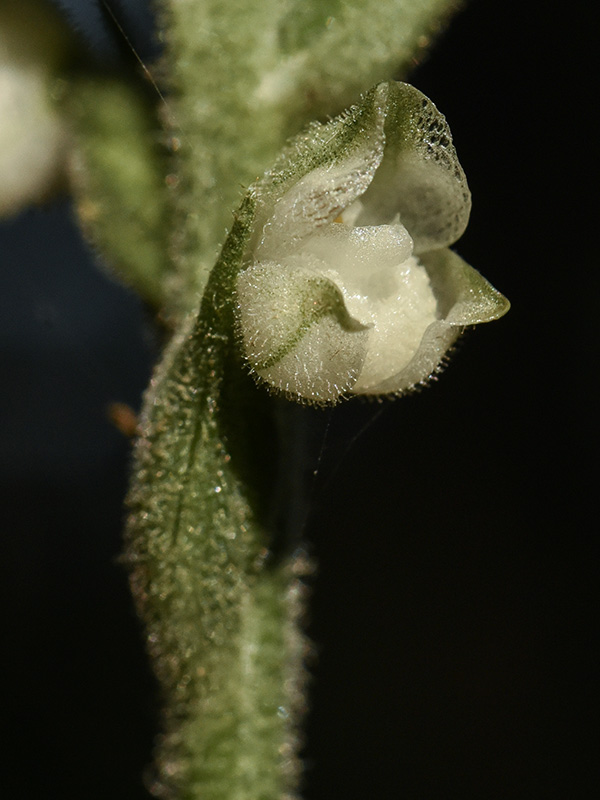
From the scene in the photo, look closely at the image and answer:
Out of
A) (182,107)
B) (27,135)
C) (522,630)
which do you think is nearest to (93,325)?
(27,135)

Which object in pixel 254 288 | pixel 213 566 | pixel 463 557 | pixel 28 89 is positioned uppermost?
pixel 254 288

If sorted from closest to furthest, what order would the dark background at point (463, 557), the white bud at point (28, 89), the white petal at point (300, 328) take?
the white petal at point (300, 328), the white bud at point (28, 89), the dark background at point (463, 557)

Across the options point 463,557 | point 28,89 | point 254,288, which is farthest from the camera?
point 463,557

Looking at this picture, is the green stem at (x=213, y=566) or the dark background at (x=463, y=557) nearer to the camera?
the green stem at (x=213, y=566)

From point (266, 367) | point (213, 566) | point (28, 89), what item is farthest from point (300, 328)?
point (28, 89)

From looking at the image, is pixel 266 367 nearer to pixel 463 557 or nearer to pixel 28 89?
pixel 28 89

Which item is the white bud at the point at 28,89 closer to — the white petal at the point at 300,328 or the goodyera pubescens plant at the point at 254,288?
the goodyera pubescens plant at the point at 254,288

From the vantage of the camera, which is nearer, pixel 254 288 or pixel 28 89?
pixel 254 288

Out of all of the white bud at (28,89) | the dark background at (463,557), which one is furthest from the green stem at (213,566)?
the dark background at (463,557)
